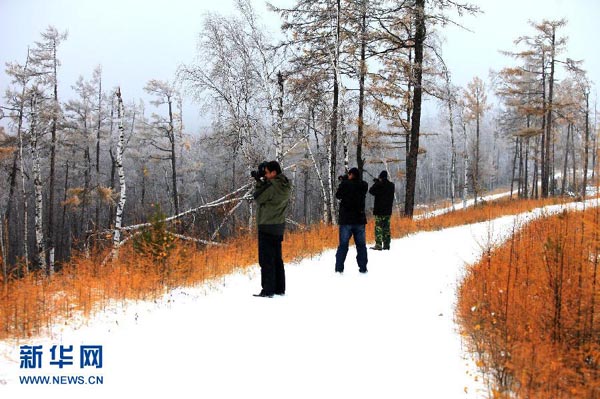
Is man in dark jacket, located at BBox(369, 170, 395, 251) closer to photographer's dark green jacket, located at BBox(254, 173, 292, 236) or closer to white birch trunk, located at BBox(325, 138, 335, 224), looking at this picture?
photographer's dark green jacket, located at BBox(254, 173, 292, 236)

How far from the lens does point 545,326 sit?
3123 millimetres

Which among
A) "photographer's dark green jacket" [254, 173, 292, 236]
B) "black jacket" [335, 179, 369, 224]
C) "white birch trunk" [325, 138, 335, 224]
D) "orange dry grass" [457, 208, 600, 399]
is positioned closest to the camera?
"orange dry grass" [457, 208, 600, 399]

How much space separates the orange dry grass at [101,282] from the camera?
3.83 meters

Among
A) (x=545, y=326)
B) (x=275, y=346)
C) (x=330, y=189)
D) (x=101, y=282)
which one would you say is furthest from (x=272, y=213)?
(x=330, y=189)

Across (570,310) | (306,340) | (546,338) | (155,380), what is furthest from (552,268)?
(155,380)

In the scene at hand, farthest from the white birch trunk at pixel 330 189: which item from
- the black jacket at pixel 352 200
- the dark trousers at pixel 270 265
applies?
the dark trousers at pixel 270 265

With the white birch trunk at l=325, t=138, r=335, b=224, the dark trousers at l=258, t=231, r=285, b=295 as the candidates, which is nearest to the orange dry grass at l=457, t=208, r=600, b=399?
the dark trousers at l=258, t=231, r=285, b=295

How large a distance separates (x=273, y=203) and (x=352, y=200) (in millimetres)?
1982

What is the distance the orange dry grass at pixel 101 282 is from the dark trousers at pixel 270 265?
1.35 metres

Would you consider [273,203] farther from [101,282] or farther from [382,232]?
[382,232]

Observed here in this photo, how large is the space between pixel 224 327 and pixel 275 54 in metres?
10.6

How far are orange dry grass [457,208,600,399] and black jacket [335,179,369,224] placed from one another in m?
2.80

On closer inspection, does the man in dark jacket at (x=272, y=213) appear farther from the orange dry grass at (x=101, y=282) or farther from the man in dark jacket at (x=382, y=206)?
the man in dark jacket at (x=382, y=206)

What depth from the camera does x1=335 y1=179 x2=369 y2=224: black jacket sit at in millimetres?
6832
